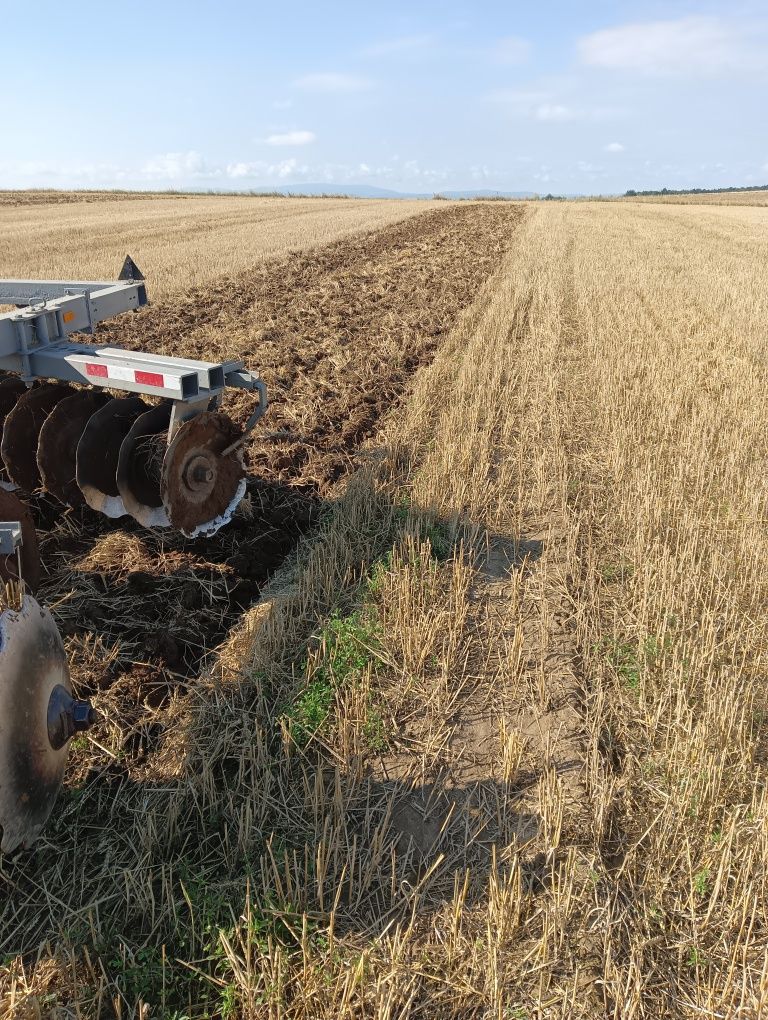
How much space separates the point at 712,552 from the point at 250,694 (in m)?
2.82

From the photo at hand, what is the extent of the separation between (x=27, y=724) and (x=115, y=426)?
7.50 feet

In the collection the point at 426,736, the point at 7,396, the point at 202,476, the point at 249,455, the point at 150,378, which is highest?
the point at 150,378

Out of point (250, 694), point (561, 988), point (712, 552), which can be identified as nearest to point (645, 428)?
point (712, 552)

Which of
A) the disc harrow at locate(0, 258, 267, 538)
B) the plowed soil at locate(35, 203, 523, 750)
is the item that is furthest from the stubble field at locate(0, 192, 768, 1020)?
the disc harrow at locate(0, 258, 267, 538)

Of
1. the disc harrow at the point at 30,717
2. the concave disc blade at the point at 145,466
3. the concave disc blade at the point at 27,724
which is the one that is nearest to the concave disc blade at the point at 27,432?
the concave disc blade at the point at 145,466

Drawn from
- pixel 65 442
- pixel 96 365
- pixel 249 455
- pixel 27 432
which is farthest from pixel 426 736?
pixel 249 455

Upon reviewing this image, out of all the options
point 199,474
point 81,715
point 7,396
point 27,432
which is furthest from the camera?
point 7,396

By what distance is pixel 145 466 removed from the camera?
3.95 m

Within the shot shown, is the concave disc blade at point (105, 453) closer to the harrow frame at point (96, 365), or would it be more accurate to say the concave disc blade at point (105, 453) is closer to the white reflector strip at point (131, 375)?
the harrow frame at point (96, 365)

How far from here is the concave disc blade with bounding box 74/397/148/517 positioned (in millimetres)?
3943

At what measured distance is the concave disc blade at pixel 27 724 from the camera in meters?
2.09

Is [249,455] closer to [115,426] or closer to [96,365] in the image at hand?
[115,426]

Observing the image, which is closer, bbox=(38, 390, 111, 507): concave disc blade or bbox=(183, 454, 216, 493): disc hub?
bbox=(183, 454, 216, 493): disc hub

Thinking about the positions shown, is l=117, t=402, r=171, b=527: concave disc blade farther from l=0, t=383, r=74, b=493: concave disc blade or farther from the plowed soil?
l=0, t=383, r=74, b=493: concave disc blade
